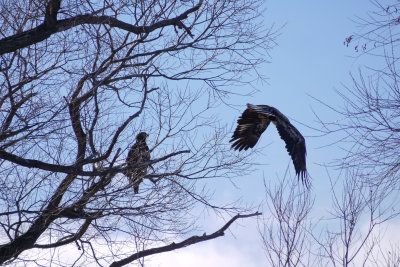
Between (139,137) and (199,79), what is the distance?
1.34 meters

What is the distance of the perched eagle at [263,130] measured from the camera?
8.02 meters

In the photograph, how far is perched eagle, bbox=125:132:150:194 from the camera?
6691mm

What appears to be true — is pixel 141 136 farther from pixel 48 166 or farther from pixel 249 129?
pixel 249 129

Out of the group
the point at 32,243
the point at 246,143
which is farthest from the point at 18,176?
the point at 246,143

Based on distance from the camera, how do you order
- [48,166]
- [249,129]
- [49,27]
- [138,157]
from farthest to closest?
[249,129] → [138,157] → [49,27] → [48,166]

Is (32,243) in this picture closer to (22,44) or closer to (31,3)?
(22,44)

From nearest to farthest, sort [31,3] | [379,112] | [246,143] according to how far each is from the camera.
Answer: [379,112]
[31,3]
[246,143]

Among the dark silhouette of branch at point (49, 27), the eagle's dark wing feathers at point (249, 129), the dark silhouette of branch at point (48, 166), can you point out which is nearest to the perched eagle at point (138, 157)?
the dark silhouette of branch at point (48, 166)

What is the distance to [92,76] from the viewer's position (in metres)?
6.64

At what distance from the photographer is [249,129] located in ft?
29.2

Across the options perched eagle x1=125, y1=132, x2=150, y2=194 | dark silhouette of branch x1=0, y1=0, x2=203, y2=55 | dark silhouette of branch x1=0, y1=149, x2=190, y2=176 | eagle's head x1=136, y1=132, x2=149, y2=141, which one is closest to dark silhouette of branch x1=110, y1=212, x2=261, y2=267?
perched eagle x1=125, y1=132, x2=150, y2=194

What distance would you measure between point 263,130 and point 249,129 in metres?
0.21

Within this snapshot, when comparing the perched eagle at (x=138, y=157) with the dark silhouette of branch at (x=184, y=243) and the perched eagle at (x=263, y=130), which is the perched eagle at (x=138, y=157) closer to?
the dark silhouette of branch at (x=184, y=243)

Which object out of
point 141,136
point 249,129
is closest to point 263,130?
point 249,129
